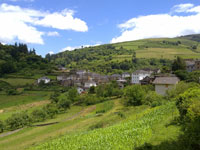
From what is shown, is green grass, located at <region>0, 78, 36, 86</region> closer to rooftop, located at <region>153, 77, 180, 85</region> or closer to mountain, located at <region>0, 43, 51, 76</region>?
mountain, located at <region>0, 43, 51, 76</region>

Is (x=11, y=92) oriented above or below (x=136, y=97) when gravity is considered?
below

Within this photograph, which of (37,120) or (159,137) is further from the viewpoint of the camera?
(37,120)

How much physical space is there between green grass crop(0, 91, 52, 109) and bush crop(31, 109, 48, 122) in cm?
2168

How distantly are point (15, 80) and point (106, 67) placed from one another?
66.6m

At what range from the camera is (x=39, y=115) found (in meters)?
44.5

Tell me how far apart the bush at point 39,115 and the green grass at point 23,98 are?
71.1ft

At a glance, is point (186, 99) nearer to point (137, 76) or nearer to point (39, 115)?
point (39, 115)

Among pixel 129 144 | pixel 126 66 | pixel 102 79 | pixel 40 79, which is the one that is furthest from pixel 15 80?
pixel 129 144

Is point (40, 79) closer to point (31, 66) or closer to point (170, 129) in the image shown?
point (31, 66)

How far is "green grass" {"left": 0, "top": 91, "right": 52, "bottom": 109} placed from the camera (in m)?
62.5

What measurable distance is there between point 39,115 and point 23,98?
28.3 metres

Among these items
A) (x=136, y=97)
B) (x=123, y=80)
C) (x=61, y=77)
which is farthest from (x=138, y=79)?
(x=61, y=77)

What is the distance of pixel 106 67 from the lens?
13288 centimetres

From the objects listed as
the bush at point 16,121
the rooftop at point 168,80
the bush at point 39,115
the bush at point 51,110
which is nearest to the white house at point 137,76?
the rooftop at point 168,80
